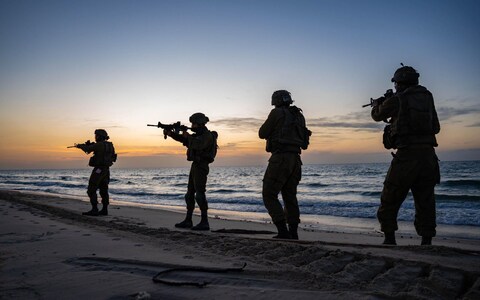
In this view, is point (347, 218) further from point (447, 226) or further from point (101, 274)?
point (101, 274)

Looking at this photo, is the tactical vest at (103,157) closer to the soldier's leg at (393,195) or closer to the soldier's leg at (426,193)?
the soldier's leg at (393,195)

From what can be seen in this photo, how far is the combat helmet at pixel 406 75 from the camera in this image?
461cm

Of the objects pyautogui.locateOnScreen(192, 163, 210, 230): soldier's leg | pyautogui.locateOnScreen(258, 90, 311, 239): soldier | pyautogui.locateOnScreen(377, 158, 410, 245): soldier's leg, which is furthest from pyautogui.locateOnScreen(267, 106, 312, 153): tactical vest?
pyautogui.locateOnScreen(192, 163, 210, 230): soldier's leg

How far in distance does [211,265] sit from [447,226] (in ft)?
31.8

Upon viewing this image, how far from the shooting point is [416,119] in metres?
4.32

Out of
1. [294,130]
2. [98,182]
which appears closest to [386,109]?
[294,130]

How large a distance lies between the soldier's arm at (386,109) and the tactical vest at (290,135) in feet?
3.87

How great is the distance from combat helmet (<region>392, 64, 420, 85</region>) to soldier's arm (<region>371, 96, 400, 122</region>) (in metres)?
0.37

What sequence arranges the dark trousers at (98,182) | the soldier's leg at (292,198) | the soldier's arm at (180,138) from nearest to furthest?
the soldier's leg at (292,198) → the soldier's arm at (180,138) → the dark trousers at (98,182)

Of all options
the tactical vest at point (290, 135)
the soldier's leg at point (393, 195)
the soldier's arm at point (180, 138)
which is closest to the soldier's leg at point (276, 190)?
the tactical vest at point (290, 135)

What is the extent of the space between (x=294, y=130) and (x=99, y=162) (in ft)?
20.8

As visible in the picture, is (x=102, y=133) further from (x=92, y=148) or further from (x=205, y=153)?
(x=205, y=153)

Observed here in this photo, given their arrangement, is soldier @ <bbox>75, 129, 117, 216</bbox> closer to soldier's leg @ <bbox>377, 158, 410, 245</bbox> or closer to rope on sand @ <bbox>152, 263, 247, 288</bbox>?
rope on sand @ <bbox>152, 263, 247, 288</bbox>

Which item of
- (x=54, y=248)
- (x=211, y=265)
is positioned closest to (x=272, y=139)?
(x=211, y=265)
